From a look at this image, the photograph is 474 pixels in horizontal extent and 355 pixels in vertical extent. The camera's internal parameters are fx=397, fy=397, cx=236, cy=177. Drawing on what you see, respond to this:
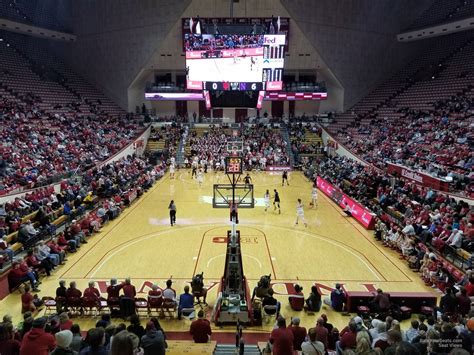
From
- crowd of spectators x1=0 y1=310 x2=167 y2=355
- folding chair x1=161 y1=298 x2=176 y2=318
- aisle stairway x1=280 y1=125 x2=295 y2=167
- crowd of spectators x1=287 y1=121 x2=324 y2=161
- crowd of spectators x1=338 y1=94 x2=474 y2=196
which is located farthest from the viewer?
crowd of spectators x1=287 y1=121 x2=324 y2=161

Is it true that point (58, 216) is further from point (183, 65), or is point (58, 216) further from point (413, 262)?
point (183, 65)

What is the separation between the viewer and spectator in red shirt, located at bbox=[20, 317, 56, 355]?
20.3 feet

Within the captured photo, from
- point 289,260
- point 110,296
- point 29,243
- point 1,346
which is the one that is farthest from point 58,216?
point 1,346

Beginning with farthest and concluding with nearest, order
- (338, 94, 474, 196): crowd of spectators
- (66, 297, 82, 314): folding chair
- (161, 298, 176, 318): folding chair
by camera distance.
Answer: (338, 94, 474, 196): crowd of spectators, (161, 298, 176, 318): folding chair, (66, 297, 82, 314): folding chair

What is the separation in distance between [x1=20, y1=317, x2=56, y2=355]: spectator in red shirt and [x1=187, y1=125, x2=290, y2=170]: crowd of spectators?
3065cm

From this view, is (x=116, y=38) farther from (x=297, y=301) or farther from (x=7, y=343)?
(x=7, y=343)

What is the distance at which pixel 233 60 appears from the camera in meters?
33.9

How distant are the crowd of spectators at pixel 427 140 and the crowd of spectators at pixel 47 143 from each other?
2214 cm

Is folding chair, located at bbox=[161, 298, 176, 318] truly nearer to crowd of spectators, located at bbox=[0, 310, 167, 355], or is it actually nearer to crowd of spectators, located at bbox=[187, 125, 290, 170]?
crowd of spectators, located at bbox=[0, 310, 167, 355]

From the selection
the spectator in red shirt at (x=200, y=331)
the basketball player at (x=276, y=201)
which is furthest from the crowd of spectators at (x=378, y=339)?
the basketball player at (x=276, y=201)

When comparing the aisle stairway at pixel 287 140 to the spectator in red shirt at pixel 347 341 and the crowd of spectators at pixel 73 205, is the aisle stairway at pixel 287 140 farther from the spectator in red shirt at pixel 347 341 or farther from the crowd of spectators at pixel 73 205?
the spectator in red shirt at pixel 347 341

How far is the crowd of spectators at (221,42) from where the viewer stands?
33.8 meters

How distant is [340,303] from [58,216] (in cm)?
1405

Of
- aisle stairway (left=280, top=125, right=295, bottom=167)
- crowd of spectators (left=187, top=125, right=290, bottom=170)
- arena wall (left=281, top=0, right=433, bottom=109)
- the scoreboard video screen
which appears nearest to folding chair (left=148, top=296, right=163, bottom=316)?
the scoreboard video screen
